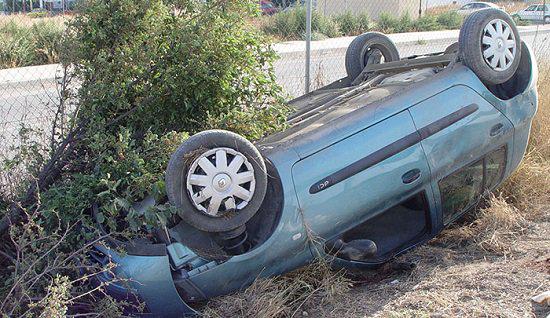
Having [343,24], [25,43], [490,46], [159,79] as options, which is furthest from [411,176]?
[343,24]

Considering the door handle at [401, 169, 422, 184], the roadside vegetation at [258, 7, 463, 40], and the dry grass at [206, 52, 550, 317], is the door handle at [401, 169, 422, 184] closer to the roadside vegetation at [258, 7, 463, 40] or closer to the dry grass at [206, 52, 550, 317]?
the dry grass at [206, 52, 550, 317]

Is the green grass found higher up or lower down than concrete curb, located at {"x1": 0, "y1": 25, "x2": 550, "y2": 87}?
higher up

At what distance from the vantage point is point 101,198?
379 centimetres

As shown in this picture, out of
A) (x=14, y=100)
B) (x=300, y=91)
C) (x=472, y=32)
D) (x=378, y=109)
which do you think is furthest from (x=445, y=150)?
(x=14, y=100)

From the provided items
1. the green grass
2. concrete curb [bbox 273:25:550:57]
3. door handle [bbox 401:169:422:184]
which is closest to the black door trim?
door handle [bbox 401:169:422:184]

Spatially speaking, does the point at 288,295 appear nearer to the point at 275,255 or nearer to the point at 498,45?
the point at 275,255

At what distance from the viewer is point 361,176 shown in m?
4.07

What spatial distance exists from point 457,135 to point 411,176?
0.49 metres

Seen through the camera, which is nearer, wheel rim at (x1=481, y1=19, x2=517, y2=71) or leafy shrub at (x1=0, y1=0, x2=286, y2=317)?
leafy shrub at (x1=0, y1=0, x2=286, y2=317)

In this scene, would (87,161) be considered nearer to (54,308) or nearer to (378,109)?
(54,308)

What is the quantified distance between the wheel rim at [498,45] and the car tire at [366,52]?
1428mm

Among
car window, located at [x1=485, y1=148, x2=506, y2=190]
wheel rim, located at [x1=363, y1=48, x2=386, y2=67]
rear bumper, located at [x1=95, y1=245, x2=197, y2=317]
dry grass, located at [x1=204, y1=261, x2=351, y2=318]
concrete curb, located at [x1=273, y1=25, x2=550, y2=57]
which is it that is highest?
wheel rim, located at [x1=363, y1=48, x2=386, y2=67]

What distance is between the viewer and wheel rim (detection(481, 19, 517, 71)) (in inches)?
187

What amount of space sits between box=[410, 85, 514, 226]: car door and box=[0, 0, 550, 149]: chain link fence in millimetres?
1369
